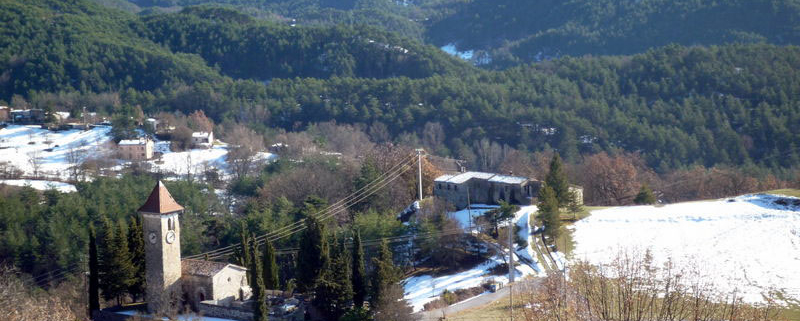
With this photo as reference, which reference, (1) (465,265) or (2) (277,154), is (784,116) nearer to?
(2) (277,154)

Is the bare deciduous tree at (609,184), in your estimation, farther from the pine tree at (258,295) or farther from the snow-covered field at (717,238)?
the pine tree at (258,295)

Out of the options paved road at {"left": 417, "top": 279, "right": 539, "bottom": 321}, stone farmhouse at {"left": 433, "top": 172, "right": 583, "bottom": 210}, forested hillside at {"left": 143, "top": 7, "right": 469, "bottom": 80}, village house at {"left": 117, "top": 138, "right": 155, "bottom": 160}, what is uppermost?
forested hillside at {"left": 143, "top": 7, "right": 469, "bottom": 80}

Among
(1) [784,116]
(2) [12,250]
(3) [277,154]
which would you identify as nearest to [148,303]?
(2) [12,250]

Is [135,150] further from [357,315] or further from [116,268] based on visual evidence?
[357,315]

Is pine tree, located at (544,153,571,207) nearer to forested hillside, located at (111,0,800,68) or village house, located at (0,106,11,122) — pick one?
village house, located at (0,106,11,122)

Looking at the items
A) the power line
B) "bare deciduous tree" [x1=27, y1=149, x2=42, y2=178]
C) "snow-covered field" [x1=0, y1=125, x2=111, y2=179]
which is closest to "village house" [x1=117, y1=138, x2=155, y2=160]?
"snow-covered field" [x1=0, y1=125, x2=111, y2=179]

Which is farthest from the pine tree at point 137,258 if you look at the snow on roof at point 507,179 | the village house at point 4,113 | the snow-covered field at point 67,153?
the village house at point 4,113
